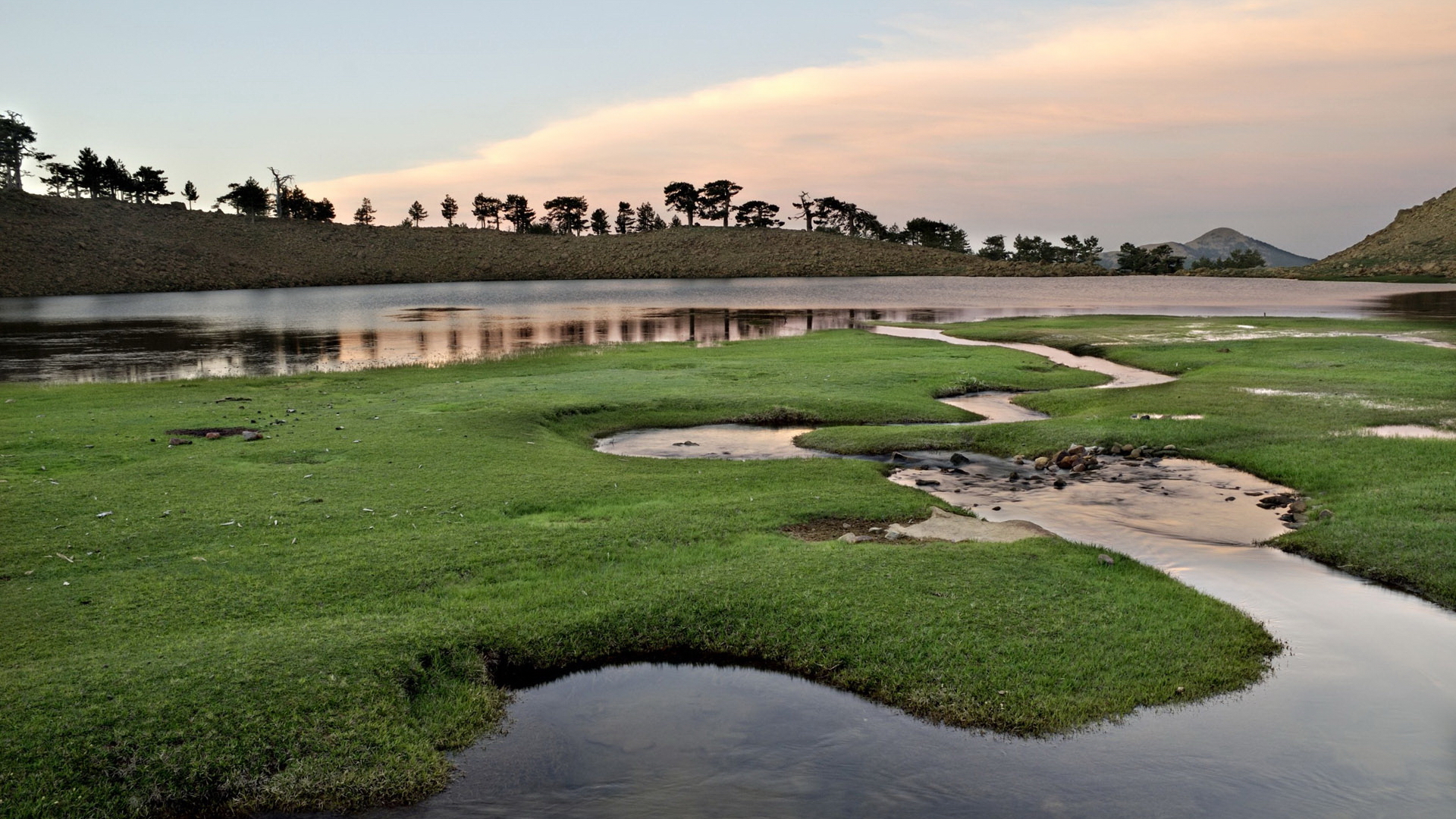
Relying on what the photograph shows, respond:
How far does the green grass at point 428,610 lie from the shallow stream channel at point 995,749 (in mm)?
434

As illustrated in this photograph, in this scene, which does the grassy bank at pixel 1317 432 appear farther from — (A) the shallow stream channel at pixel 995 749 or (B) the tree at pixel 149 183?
(B) the tree at pixel 149 183

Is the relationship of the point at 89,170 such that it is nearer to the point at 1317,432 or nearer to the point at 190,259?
the point at 190,259

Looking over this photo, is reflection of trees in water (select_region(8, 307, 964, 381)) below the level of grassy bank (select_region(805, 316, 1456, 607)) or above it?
above

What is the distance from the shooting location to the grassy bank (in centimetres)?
1516

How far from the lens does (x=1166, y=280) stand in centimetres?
16888

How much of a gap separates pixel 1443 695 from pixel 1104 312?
258ft

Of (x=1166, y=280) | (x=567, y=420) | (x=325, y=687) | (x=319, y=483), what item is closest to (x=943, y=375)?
Answer: (x=567, y=420)

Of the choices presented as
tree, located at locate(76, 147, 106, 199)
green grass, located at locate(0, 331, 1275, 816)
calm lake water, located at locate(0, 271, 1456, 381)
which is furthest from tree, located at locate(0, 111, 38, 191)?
green grass, located at locate(0, 331, 1275, 816)

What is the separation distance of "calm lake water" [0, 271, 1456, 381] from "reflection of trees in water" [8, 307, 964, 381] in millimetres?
201

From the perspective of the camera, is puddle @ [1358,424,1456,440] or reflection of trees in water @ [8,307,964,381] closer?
puddle @ [1358,424,1456,440]

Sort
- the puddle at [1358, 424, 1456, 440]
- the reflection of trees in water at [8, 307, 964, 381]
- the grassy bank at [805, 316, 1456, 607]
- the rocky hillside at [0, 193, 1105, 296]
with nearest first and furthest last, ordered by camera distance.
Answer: the grassy bank at [805, 316, 1456, 607], the puddle at [1358, 424, 1456, 440], the reflection of trees in water at [8, 307, 964, 381], the rocky hillside at [0, 193, 1105, 296]

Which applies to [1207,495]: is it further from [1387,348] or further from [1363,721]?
[1387,348]

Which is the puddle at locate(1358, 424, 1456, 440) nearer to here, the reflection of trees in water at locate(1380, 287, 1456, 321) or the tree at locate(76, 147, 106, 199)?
the reflection of trees in water at locate(1380, 287, 1456, 321)

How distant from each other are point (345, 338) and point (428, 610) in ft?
192
